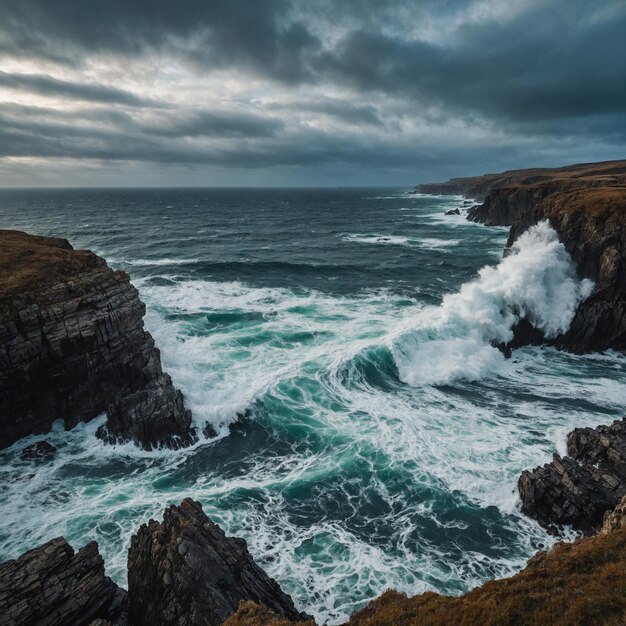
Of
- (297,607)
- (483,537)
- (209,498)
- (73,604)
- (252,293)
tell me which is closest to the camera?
(73,604)

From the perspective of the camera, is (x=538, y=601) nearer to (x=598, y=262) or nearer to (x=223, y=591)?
(x=223, y=591)

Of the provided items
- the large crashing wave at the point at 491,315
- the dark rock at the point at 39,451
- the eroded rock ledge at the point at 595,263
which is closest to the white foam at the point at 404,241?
the eroded rock ledge at the point at 595,263

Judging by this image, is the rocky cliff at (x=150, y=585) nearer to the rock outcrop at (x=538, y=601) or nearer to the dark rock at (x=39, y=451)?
the rock outcrop at (x=538, y=601)

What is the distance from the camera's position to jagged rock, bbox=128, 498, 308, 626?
1281 centimetres

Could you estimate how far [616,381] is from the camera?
34.2m

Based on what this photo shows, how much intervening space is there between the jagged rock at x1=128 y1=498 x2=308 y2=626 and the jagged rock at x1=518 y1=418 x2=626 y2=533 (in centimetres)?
1315

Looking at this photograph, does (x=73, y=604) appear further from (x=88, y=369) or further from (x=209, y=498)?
(x=88, y=369)

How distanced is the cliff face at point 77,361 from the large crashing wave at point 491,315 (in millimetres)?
20340

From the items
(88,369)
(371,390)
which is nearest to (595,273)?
(371,390)

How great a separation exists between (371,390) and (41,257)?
2894cm

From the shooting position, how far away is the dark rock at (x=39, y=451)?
25.5 meters

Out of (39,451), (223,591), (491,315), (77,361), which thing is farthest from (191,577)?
(491,315)

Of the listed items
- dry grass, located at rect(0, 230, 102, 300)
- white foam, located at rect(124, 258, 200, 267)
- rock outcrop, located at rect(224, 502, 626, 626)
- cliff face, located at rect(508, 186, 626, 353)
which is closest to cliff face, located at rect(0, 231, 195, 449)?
dry grass, located at rect(0, 230, 102, 300)

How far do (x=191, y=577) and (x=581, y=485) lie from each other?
18.7 metres
